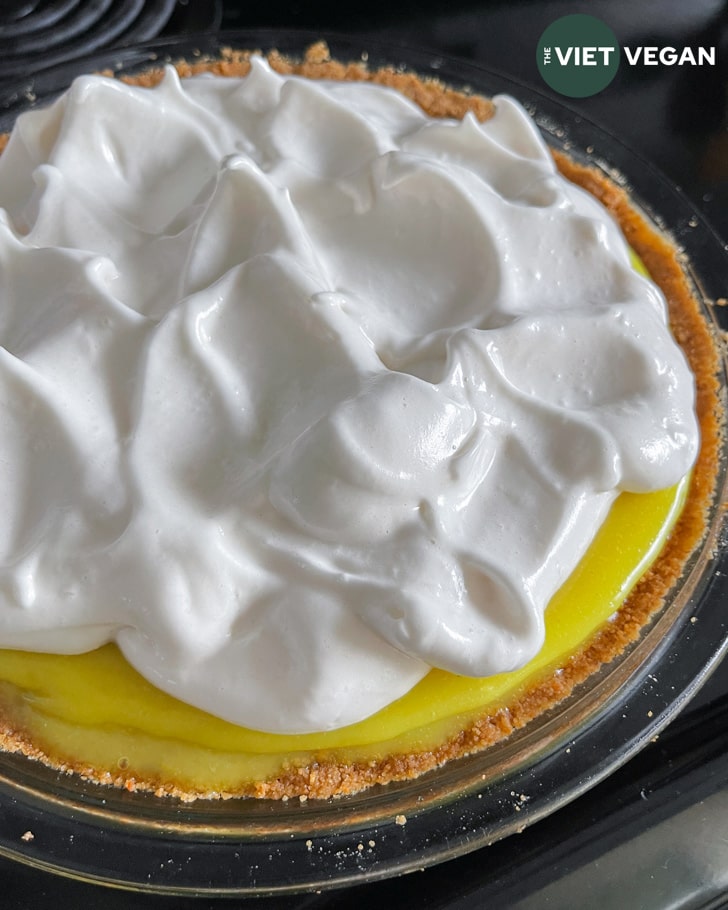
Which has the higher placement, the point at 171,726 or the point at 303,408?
the point at 303,408

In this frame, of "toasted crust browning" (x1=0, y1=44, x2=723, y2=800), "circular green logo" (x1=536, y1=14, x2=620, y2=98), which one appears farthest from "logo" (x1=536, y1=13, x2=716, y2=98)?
"toasted crust browning" (x1=0, y1=44, x2=723, y2=800)

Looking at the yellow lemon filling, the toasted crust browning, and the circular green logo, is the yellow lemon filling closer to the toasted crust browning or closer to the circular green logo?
the toasted crust browning

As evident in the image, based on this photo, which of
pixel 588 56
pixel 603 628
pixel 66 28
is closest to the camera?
pixel 603 628

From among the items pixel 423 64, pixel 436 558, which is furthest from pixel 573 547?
pixel 423 64

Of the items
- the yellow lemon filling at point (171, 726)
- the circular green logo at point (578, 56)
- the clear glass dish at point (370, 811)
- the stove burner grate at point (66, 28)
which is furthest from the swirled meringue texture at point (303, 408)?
the circular green logo at point (578, 56)

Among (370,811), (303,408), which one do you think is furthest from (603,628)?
(303,408)

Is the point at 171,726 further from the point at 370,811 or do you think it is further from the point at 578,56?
the point at 578,56

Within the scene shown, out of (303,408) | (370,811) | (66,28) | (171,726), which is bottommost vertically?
(370,811)

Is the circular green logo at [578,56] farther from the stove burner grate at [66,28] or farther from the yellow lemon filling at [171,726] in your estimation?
the yellow lemon filling at [171,726]

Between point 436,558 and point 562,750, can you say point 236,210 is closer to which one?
point 436,558
